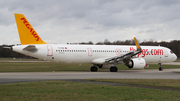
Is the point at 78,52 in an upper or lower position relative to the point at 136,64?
upper

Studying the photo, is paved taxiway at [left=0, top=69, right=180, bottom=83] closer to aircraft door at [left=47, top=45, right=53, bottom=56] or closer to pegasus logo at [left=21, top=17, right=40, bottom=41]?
aircraft door at [left=47, top=45, right=53, bottom=56]

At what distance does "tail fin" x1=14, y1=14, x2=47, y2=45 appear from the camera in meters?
25.7

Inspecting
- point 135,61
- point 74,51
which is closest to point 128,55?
point 135,61

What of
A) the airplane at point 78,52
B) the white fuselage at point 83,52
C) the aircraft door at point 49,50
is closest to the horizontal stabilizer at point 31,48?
the airplane at point 78,52

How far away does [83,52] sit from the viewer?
93.1 ft

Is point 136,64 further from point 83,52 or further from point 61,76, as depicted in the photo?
point 61,76

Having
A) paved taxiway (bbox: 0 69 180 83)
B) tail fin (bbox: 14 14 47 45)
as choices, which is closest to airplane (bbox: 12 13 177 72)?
tail fin (bbox: 14 14 47 45)

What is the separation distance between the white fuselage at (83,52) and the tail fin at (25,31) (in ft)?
3.06

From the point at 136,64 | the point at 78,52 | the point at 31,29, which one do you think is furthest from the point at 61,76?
the point at 136,64

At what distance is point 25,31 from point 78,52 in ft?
21.7

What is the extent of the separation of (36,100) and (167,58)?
27.4 metres

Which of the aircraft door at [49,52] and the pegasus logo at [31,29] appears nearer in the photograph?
the pegasus logo at [31,29]

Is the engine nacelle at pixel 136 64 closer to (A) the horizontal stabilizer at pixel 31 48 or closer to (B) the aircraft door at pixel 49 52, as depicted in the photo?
(B) the aircraft door at pixel 49 52

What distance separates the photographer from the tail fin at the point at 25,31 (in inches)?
1011
